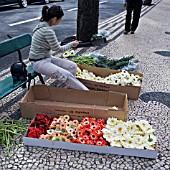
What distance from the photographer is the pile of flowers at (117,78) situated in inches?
142

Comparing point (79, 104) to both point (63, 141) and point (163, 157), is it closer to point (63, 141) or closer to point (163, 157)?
point (63, 141)

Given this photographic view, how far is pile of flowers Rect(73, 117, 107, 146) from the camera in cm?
259

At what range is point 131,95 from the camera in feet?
11.8

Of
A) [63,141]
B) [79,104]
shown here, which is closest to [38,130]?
[63,141]

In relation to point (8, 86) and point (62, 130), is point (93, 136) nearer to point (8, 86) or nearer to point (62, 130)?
point (62, 130)

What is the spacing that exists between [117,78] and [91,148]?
4.72 ft

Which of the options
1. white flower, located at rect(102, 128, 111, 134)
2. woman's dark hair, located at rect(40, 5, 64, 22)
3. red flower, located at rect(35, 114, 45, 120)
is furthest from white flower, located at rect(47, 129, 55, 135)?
woman's dark hair, located at rect(40, 5, 64, 22)

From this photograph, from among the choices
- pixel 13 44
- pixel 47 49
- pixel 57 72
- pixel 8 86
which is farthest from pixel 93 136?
pixel 13 44

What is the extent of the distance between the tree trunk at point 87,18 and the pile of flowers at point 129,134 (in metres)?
3.74

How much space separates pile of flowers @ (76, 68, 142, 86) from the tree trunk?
243 cm

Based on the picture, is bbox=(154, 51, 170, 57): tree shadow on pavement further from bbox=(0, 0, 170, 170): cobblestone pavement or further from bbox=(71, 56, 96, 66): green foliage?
bbox=(71, 56, 96, 66): green foliage

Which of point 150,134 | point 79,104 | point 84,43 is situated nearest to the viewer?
point 150,134

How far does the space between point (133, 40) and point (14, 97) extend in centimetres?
436

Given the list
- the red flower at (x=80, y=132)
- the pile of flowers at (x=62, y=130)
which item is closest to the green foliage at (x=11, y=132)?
the pile of flowers at (x=62, y=130)
